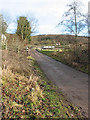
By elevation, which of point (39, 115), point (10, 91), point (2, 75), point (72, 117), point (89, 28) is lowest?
point (72, 117)

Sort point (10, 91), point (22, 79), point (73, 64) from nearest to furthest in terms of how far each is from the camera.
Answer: point (10, 91), point (22, 79), point (73, 64)

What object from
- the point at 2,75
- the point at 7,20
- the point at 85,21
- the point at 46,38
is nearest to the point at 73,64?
the point at 85,21

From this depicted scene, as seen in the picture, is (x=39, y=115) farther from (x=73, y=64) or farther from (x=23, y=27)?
(x=23, y=27)

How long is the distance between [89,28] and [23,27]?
17938 mm

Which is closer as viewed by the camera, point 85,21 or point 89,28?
point 89,28

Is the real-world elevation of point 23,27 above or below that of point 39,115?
above

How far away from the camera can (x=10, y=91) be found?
3436 mm

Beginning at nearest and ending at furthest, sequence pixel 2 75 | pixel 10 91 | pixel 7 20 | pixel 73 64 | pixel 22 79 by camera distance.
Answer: pixel 10 91 < pixel 2 75 < pixel 22 79 < pixel 73 64 < pixel 7 20

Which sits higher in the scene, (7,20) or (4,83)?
(7,20)

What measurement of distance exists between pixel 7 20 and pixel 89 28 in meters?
11.3

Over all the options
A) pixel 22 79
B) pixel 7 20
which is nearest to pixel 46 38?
pixel 7 20

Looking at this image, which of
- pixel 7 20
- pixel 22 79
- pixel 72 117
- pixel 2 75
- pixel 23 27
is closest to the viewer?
pixel 72 117

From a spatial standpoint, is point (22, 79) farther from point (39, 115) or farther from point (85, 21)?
point (85, 21)

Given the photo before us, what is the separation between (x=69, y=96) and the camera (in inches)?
156
